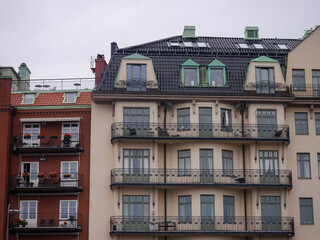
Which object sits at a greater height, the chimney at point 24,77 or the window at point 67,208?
the chimney at point 24,77

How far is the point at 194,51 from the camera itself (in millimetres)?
53906

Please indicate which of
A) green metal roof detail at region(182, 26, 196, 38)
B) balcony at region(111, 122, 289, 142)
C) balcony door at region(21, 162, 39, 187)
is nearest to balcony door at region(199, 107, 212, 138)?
balcony at region(111, 122, 289, 142)

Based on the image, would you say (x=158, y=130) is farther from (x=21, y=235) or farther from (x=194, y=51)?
(x=21, y=235)

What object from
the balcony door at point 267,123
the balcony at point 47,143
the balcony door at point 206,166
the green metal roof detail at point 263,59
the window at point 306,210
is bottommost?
the window at point 306,210

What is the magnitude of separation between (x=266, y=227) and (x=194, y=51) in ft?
47.4

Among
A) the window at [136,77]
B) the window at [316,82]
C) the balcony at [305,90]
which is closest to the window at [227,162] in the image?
the balcony at [305,90]

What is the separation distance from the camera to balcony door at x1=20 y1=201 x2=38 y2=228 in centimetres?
4997

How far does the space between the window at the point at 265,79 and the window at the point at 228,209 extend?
831cm

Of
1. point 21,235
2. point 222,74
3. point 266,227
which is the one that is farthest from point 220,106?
point 21,235

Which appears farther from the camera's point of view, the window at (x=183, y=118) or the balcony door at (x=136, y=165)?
the window at (x=183, y=118)

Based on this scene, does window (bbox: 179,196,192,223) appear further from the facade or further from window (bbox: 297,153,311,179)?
window (bbox: 297,153,311,179)

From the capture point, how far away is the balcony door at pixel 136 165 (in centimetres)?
4947

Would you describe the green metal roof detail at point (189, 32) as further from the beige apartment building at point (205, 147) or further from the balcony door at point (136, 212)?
the balcony door at point (136, 212)

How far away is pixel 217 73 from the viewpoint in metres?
52.6
